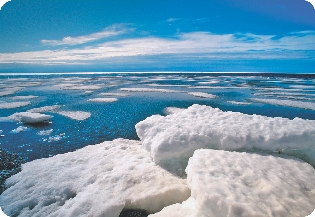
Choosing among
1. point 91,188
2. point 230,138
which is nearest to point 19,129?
point 91,188

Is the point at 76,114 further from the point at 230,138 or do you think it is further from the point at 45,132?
the point at 230,138

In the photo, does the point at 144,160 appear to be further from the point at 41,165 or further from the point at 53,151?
the point at 53,151

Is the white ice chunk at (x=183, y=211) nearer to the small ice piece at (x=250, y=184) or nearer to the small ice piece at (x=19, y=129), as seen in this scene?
the small ice piece at (x=250, y=184)

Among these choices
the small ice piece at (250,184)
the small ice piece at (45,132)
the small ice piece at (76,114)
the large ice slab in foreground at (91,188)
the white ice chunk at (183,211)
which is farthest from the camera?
the small ice piece at (76,114)

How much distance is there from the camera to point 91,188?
420cm

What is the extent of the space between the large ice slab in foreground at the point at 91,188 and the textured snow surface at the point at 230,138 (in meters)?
0.45

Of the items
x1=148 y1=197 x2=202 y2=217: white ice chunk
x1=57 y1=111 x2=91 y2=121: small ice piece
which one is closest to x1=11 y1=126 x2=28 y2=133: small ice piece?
x1=57 y1=111 x2=91 y2=121: small ice piece

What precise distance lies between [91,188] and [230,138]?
3.07 metres

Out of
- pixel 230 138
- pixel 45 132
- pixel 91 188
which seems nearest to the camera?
pixel 91 188

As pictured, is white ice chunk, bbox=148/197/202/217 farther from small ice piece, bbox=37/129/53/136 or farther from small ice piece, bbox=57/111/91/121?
small ice piece, bbox=57/111/91/121

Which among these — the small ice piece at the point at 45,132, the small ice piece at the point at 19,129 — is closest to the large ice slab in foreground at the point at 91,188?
the small ice piece at the point at 45,132

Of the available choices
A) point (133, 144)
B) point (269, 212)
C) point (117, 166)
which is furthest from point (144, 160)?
point (269, 212)

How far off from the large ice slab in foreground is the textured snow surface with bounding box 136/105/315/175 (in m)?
0.45

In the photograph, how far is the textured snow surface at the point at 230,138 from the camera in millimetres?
4551
